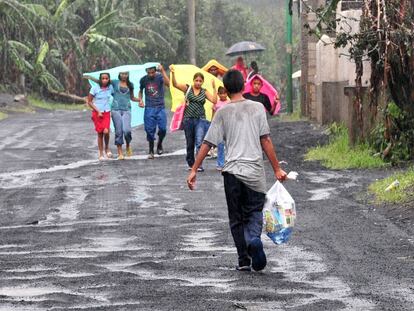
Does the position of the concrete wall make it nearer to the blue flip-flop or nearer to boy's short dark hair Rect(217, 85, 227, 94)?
boy's short dark hair Rect(217, 85, 227, 94)

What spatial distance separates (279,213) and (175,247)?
4.95 feet

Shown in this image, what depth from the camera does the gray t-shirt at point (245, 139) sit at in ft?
32.6

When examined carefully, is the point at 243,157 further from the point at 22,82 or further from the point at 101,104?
the point at 22,82

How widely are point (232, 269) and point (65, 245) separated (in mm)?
2202

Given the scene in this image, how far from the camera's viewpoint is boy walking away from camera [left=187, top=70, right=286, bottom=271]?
9922mm

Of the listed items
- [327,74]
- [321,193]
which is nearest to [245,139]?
[321,193]

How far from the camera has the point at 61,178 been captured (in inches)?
737

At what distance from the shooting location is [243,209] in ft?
32.9

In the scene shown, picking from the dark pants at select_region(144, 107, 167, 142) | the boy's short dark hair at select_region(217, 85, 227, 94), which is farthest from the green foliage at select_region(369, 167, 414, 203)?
the dark pants at select_region(144, 107, 167, 142)

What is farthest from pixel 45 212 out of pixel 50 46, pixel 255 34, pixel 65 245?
pixel 255 34

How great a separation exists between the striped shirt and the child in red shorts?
319 cm

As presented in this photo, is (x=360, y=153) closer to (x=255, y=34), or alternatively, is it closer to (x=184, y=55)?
(x=184, y=55)

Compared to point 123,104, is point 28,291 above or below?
below

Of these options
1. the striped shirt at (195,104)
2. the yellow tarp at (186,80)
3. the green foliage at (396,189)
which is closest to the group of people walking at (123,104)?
the yellow tarp at (186,80)
